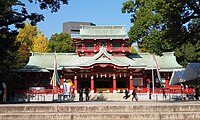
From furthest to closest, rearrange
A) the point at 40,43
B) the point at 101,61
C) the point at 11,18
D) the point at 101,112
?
the point at 40,43 < the point at 101,61 < the point at 11,18 < the point at 101,112

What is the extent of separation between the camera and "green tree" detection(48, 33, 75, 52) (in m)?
53.9

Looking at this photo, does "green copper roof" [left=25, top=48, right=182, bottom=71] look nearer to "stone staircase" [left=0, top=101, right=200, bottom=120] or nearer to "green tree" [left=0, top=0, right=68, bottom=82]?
"green tree" [left=0, top=0, right=68, bottom=82]

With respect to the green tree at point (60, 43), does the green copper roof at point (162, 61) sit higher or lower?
lower

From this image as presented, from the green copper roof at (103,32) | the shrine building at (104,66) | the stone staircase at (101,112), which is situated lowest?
the stone staircase at (101,112)

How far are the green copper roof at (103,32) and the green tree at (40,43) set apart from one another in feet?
48.8

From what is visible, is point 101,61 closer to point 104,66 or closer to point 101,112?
point 104,66

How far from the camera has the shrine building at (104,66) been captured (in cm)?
3475

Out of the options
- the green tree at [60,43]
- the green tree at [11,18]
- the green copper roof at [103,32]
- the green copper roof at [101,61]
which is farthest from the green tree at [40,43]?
the green tree at [11,18]

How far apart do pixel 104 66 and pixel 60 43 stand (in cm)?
2159

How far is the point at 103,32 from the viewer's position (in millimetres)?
41062

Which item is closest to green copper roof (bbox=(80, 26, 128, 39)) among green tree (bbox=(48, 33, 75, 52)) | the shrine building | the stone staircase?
the shrine building

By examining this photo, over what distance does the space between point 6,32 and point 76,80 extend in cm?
2080

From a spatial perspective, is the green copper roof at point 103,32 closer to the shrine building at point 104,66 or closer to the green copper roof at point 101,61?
the shrine building at point 104,66

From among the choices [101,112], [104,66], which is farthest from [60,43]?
[101,112]
